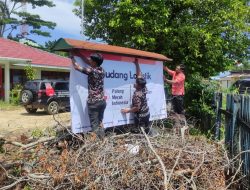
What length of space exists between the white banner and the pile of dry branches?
2.04 ft

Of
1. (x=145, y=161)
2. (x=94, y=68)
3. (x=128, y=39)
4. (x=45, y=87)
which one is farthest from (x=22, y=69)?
(x=145, y=161)

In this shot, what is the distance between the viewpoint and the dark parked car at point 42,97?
1759cm

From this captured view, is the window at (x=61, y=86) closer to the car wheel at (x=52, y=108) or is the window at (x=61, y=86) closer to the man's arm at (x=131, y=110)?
the car wheel at (x=52, y=108)

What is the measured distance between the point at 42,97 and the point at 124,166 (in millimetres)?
13519

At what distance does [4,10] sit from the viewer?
4362 centimetres

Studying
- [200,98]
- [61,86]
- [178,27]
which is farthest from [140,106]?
[61,86]

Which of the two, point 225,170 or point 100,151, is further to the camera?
point 225,170

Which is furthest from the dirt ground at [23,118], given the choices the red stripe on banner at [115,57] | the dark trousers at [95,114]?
the dark trousers at [95,114]

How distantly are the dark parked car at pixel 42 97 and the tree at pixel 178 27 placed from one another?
5.29m

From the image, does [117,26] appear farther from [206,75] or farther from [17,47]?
[17,47]

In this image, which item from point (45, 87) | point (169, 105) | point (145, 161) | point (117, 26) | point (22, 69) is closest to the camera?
point (145, 161)

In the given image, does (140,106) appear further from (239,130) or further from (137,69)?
(239,130)

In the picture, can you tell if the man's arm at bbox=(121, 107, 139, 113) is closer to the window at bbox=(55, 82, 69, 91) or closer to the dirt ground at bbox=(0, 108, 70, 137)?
the dirt ground at bbox=(0, 108, 70, 137)

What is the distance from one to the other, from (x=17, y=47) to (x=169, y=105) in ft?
63.8
